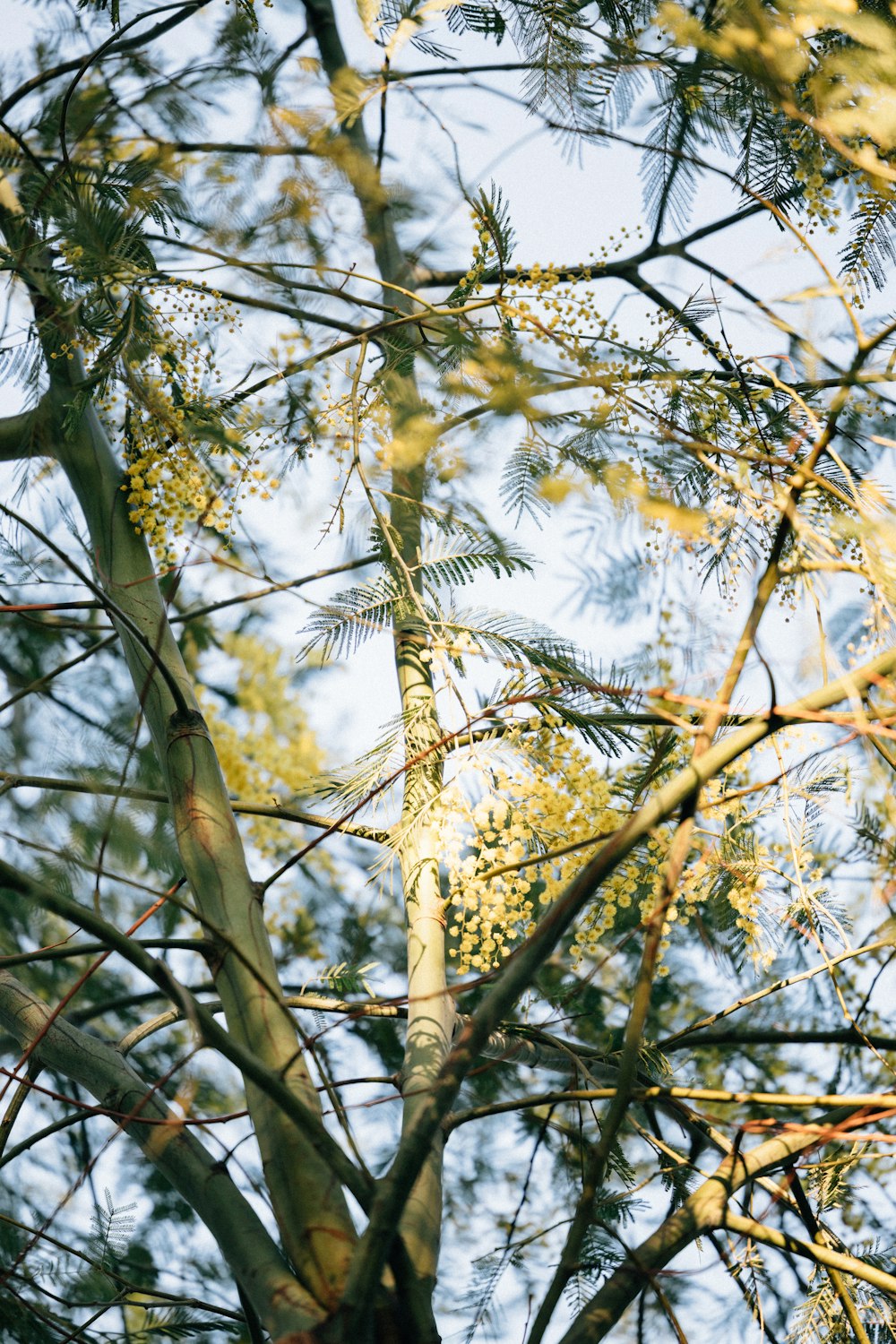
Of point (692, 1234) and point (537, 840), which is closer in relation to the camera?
point (692, 1234)

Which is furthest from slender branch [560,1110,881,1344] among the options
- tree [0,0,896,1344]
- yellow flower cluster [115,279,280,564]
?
yellow flower cluster [115,279,280,564]

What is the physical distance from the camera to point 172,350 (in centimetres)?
148

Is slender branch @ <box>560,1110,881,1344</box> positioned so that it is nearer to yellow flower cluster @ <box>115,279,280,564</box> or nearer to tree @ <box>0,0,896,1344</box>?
tree @ <box>0,0,896,1344</box>

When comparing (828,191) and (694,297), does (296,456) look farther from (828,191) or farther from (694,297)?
(828,191)

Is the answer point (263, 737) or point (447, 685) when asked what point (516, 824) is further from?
point (263, 737)

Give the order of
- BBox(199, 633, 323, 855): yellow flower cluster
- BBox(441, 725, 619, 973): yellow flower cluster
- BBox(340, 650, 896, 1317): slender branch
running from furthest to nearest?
BBox(199, 633, 323, 855): yellow flower cluster → BBox(441, 725, 619, 973): yellow flower cluster → BBox(340, 650, 896, 1317): slender branch

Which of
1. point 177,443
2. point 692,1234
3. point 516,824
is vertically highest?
point 177,443

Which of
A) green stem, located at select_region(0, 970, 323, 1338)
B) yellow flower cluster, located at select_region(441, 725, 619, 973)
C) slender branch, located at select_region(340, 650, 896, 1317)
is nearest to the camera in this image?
slender branch, located at select_region(340, 650, 896, 1317)

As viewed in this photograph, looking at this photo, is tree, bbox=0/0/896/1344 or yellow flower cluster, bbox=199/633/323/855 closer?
tree, bbox=0/0/896/1344

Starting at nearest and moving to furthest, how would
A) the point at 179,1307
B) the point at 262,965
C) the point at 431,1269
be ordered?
the point at 431,1269
the point at 262,965
the point at 179,1307

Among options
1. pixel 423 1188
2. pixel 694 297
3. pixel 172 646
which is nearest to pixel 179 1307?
pixel 423 1188

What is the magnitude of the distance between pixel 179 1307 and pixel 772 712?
1.41 meters

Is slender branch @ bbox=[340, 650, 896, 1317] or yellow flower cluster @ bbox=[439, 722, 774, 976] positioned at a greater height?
yellow flower cluster @ bbox=[439, 722, 774, 976]

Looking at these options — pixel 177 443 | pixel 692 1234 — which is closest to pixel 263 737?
pixel 177 443
